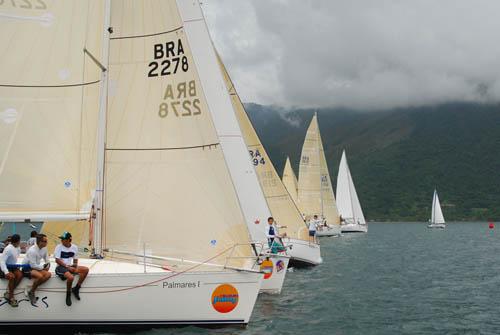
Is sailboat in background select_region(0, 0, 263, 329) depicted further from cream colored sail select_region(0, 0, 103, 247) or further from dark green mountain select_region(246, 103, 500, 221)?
dark green mountain select_region(246, 103, 500, 221)

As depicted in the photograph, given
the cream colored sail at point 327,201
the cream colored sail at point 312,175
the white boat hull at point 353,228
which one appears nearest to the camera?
the cream colored sail at point 312,175

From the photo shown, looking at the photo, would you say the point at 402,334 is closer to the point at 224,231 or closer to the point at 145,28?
the point at 224,231

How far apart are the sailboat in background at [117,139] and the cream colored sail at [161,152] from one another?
1.0 inches

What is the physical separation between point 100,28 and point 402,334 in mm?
10741

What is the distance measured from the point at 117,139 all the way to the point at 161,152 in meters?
1.12

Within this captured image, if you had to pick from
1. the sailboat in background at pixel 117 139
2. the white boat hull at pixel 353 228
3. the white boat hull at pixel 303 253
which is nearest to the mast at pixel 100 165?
the sailboat in background at pixel 117 139

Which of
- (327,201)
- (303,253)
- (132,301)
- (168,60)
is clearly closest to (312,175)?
(327,201)

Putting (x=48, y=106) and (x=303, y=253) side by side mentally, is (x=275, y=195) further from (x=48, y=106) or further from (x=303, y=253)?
(x=48, y=106)

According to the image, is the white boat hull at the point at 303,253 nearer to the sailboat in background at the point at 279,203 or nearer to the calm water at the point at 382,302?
the sailboat in background at the point at 279,203

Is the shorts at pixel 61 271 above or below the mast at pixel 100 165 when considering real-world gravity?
below

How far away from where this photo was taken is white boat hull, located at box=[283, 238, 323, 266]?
24.9m

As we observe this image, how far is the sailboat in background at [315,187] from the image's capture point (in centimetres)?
4872

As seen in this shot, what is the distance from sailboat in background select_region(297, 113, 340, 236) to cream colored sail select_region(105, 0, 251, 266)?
109 ft

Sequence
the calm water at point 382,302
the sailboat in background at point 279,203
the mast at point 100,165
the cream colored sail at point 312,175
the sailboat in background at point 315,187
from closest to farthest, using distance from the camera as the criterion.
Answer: the mast at point 100,165
the calm water at point 382,302
the sailboat in background at point 279,203
the cream colored sail at point 312,175
the sailboat in background at point 315,187
